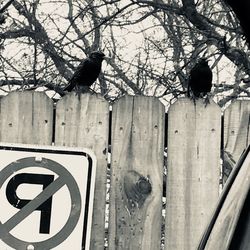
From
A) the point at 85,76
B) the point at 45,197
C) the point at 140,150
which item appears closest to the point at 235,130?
the point at 140,150

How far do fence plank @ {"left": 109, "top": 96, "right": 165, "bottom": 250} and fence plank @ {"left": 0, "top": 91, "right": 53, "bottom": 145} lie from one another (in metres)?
0.33

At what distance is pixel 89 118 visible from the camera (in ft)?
12.3

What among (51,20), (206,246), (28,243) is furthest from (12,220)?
(51,20)

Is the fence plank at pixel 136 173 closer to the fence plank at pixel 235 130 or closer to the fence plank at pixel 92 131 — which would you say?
the fence plank at pixel 92 131

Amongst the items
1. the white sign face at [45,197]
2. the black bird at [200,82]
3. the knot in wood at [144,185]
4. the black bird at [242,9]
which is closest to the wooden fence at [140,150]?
the knot in wood at [144,185]

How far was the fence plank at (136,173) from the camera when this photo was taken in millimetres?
3701

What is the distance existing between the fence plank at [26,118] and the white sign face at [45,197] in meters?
0.09

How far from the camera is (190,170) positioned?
3.75 metres

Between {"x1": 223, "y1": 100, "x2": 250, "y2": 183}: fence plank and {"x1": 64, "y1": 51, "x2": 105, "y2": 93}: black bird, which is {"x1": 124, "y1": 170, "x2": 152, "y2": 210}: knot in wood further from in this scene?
{"x1": 64, "y1": 51, "x2": 105, "y2": 93}: black bird

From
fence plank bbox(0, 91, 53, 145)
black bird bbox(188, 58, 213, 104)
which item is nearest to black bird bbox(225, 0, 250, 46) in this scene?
fence plank bbox(0, 91, 53, 145)

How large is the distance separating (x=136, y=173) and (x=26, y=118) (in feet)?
1.92

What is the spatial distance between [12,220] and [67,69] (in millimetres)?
6535

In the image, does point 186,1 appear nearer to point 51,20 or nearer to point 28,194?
point 51,20

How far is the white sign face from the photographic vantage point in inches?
140
